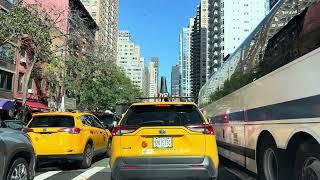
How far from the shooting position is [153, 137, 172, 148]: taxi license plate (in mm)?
8211

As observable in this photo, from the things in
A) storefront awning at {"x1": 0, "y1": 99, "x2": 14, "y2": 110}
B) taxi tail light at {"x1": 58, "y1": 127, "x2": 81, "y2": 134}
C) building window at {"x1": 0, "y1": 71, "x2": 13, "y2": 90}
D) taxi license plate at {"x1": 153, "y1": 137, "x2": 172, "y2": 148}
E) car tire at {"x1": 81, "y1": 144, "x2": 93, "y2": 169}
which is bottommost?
car tire at {"x1": 81, "y1": 144, "x2": 93, "y2": 169}

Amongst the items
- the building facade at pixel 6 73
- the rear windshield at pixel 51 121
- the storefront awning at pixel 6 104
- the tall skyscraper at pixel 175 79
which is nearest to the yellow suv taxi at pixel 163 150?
the rear windshield at pixel 51 121

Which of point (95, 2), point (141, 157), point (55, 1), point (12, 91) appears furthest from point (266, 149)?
point (95, 2)

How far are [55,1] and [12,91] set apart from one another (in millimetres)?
23300

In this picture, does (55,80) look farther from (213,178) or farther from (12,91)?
(213,178)

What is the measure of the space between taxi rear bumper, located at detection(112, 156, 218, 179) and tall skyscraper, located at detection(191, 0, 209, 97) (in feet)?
272

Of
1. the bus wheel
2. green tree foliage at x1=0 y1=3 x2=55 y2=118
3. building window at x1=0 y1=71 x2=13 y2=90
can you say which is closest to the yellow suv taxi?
the bus wheel

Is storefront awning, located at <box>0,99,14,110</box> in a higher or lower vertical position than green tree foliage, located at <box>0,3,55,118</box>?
lower

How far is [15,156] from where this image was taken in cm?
848

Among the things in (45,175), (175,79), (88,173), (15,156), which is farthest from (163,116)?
(175,79)

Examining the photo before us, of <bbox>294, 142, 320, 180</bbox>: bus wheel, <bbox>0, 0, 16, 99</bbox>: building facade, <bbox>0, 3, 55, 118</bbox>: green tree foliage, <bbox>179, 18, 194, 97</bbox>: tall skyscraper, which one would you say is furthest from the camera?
<bbox>179, 18, 194, 97</bbox>: tall skyscraper

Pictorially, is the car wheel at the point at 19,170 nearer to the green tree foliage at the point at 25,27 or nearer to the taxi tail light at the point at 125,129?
the taxi tail light at the point at 125,129

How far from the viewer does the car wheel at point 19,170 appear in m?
8.26

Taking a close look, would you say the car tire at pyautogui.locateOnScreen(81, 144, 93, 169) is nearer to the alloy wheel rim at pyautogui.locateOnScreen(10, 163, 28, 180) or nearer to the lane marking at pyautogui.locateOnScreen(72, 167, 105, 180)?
the lane marking at pyautogui.locateOnScreen(72, 167, 105, 180)
